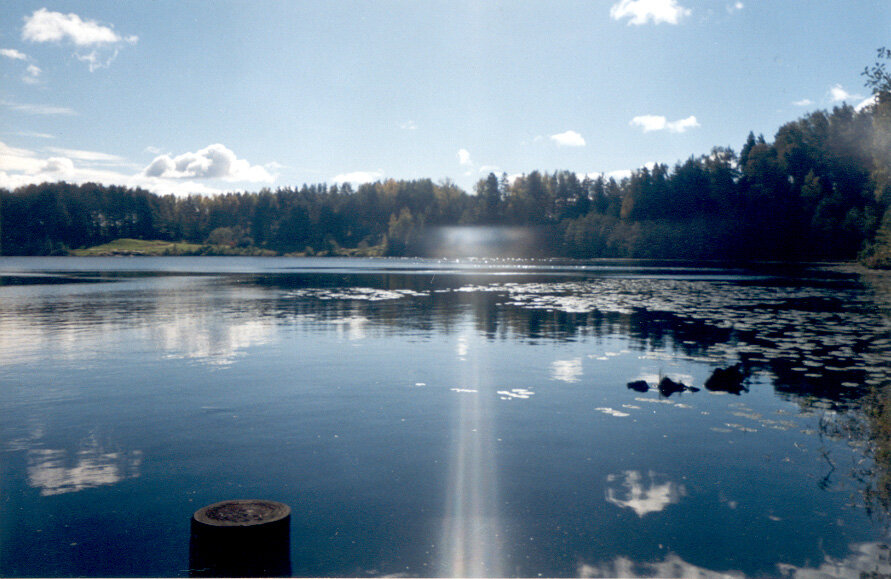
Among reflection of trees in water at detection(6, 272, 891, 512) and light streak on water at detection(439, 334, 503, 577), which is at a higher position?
reflection of trees in water at detection(6, 272, 891, 512)

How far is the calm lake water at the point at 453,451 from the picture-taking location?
9.85 metres

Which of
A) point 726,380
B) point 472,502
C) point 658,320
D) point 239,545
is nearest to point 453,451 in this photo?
point 472,502

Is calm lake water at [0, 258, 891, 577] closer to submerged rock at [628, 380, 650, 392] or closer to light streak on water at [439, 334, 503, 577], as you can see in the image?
light streak on water at [439, 334, 503, 577]

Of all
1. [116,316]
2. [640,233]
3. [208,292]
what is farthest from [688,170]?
[116,316]

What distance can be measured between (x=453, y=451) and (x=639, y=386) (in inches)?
322

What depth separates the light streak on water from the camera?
9.54 metres

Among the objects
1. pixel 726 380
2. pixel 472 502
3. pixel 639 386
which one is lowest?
pixel 472 502

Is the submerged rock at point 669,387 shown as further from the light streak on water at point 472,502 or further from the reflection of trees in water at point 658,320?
the light streak on water at point 472,502

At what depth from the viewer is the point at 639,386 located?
66.7 feet

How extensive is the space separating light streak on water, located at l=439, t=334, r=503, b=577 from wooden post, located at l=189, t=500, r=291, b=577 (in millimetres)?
2271

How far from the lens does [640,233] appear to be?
7618 inches

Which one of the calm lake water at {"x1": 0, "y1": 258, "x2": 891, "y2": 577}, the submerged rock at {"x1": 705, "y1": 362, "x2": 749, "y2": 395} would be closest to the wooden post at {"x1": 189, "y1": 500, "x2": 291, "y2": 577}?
the calm lake water at {"x1": 0, "y1": 258, "x2": 891, "y2": 577}

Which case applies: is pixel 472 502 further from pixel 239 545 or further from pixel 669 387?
pixel 669 387

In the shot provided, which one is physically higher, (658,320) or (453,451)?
(658,320)
